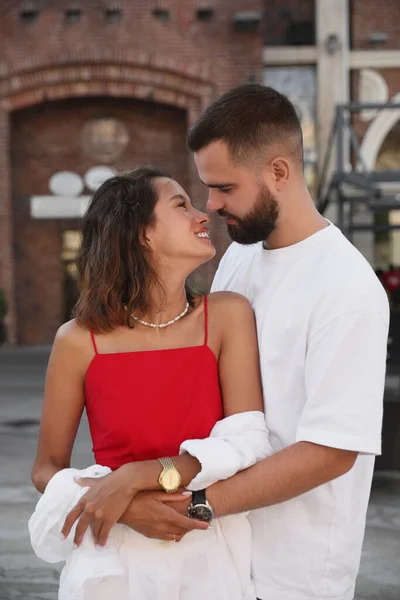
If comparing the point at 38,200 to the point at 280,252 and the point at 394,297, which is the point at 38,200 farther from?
the point at 280,252

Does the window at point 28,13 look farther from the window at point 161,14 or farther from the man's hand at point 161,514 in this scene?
the man's hand at point 161,514

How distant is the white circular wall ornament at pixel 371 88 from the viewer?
15.5 metres

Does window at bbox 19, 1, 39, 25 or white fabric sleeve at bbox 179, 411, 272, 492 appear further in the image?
window at bbox 19, 1, 39, 25

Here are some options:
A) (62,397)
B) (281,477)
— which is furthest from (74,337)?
(281,477)

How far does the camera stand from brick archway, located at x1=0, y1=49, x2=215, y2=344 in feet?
49.1

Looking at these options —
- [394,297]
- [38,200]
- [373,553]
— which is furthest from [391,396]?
[38,200]

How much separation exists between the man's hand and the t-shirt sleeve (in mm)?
289

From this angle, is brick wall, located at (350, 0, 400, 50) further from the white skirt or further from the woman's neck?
the white skirt

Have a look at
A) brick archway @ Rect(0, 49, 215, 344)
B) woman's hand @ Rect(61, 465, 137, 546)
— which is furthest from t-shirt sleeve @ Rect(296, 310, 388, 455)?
brick archway @ Rect(0, 49, 215, 344)

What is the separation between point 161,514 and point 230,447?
198 millimetres

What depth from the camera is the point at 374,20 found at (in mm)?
15797

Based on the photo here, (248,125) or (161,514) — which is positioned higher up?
(248,125)

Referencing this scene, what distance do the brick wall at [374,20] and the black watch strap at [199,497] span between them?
1505cm

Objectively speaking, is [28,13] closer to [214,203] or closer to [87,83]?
[87,83]
